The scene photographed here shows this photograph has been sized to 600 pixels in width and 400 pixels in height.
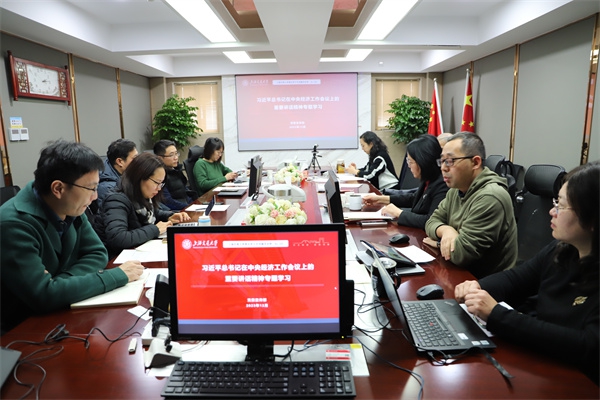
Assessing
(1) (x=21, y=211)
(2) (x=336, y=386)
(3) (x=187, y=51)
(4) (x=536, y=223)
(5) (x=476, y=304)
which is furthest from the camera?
(3) (x=187, y=51)

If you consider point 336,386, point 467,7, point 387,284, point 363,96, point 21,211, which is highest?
point 467,7

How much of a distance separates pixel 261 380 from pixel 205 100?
24.4 feet

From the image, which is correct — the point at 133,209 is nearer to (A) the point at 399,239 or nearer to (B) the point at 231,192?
(A) the point at 399,239

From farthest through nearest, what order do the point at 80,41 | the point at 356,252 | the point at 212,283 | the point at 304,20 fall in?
the point at 80,41 → the point at 304,20 → the point at 356,252 → the point at 212,283

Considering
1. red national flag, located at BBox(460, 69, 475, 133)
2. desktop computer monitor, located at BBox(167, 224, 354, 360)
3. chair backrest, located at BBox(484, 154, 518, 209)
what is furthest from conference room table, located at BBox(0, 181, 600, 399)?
red national flag, located at BBox(460, 69, 475, 133)

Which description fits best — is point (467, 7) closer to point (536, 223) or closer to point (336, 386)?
point (536, 223)

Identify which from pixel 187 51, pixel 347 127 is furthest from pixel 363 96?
pixel 187 51

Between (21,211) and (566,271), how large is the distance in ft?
6.08

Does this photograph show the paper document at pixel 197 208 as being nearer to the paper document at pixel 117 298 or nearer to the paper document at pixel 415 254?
the paper document at pixel 117 298

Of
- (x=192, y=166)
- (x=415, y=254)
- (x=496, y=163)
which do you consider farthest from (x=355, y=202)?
(x=192, y=166)

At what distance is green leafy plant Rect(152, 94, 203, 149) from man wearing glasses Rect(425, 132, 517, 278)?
5839mm

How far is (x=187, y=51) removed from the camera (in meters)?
5.29

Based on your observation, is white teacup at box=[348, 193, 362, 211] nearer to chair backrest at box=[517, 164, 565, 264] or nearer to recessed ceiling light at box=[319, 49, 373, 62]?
chair backrest at box=[517, 164, 565, 264]

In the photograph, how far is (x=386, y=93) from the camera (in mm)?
7863
